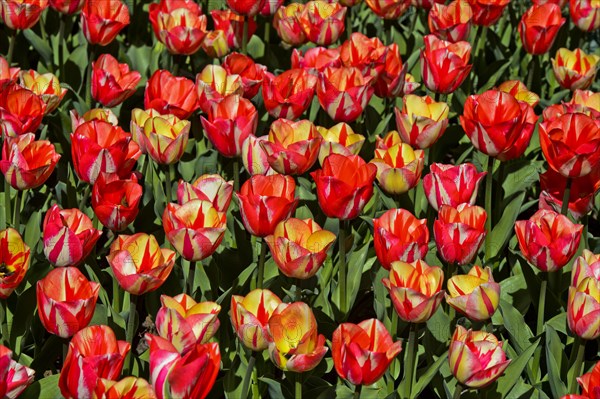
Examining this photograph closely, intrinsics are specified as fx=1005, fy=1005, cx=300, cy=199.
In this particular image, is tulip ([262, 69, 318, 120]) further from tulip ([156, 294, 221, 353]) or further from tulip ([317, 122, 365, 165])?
tulip ([156, 294, 221, 353])

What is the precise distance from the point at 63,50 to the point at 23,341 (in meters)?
1.61

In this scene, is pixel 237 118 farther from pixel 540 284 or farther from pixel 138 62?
pixel 138 62

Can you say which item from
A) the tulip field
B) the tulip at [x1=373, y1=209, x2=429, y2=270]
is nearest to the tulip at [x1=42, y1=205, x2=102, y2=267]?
the tulip field

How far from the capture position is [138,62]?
3.87m

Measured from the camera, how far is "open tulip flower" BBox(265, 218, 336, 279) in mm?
2123

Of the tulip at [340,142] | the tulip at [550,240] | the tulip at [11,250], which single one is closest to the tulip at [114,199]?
the tulip at [11,250]

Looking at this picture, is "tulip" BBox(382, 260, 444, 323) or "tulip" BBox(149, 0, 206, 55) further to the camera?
"tulip" BBox(149, 0, 206, 55)

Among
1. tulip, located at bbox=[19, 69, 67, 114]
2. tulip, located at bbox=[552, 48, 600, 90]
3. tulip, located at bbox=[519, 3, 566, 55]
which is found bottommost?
tulip, located at bbox=[552, 48, 600, 90]

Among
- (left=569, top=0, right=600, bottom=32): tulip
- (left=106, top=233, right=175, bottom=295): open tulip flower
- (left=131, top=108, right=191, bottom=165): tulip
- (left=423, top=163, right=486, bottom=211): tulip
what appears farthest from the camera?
(left=569, top=0, right=600, bottom=32): tulip

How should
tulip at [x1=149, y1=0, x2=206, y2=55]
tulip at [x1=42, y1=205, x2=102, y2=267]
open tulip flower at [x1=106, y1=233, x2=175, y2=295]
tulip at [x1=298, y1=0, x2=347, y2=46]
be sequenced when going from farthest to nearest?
tulip at [x1=298, y1=0, x2=347, y2=46], tulip at [x1=149, y1=0, x2=206, y2=55], tulip at [x1=42, y1=205, x2=102, y2=267], open tulip flower at [x1=106, y1=233, x2=175, y2=295]

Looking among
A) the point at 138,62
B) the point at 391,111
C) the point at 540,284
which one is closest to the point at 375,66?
the point at 391,111

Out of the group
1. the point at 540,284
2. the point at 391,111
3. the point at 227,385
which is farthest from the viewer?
the point at 391,111

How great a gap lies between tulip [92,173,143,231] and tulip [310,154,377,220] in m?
0.44

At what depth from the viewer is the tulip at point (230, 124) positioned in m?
A: 2.67
